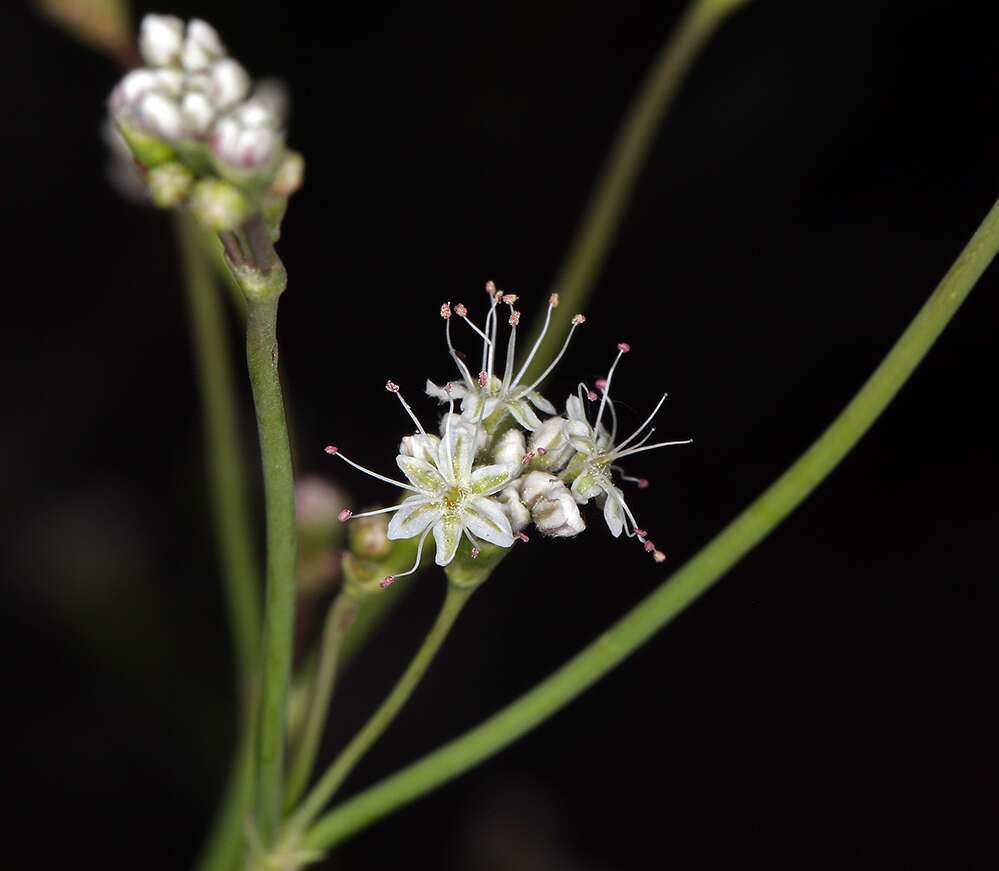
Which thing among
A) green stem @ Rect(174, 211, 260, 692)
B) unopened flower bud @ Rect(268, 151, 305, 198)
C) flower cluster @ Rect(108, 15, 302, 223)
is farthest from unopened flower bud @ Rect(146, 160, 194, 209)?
green stem @ Rect(174, 211, 260, 692)

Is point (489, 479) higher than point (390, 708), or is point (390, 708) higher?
point (489, 479)

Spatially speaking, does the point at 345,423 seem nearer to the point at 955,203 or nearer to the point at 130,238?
the point at 130,238

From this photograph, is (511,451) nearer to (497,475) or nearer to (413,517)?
(497,475)

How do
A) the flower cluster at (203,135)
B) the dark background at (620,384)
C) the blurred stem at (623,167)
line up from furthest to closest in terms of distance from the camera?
the dark background at (620,384), the blurred stem at (623,167), the flower cluster at (203,135)

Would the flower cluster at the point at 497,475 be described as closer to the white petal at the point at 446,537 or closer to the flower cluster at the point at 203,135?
the white petal at the point at 446,537

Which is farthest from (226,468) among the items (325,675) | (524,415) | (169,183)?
(169,183)

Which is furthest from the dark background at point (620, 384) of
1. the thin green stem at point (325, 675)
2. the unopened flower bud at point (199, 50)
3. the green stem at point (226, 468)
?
the unopened flower bud at point (199, 50)

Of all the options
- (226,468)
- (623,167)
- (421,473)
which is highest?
(623,167)
